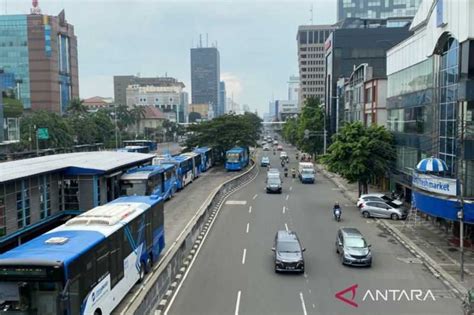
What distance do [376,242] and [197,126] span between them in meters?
47.4

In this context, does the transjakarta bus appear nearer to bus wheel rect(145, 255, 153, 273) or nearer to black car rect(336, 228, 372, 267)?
bus wheel rect(145, 255, 153, 273)

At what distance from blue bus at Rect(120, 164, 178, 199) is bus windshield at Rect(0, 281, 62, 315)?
788 inches

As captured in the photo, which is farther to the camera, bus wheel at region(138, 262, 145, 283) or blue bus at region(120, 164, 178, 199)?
blue bus at region(120, 164, 178, 199)

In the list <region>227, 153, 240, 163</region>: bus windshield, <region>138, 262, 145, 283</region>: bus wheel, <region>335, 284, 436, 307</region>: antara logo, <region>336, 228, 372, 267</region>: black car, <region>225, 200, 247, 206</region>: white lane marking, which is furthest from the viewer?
<region>227, 153, 240, 163</region>: bus windshield

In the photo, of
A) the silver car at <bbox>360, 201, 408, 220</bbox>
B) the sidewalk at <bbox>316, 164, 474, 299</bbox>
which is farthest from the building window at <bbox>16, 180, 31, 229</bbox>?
the silver car at <bbox>360, 201, 408, 220</bbox>

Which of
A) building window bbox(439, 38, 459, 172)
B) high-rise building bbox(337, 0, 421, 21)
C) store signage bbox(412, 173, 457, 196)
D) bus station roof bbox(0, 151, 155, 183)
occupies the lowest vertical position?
store signage bbox(412, 173, 457, 196)

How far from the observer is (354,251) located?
892 inches

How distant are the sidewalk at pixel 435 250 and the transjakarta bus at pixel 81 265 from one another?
12929 millimetres

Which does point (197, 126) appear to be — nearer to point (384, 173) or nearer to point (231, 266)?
point (384, 173)

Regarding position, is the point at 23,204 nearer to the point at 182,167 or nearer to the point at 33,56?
the point at 182,167

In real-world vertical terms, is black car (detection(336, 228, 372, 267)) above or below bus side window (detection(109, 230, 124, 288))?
below

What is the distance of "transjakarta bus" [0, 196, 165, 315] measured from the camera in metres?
11.8

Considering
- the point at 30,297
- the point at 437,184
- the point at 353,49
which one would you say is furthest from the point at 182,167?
the point at 353,49

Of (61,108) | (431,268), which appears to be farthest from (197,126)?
(61,108)
